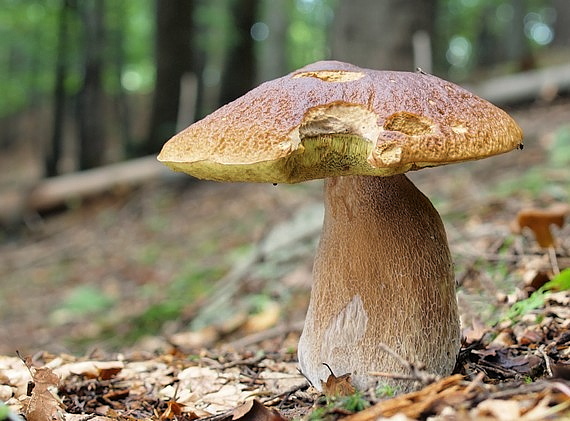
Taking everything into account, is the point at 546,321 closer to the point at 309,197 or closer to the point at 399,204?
the point at 399,204

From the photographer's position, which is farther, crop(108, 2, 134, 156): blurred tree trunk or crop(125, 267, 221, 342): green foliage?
crop(108, 2, 134, 156): blurred tree trunk

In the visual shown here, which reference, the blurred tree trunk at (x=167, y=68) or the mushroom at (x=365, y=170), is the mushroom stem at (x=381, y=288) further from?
the blurred tree trunk at (x=167, y=68)

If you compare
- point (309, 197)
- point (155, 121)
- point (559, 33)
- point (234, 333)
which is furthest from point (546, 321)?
point (559, 33)

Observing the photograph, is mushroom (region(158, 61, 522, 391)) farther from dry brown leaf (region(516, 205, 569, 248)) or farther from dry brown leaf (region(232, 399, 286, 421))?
dry brown leaf (region(516, 205, 569, 248))

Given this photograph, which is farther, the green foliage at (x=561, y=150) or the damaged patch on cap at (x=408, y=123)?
the green foliage at (x=561, y=150)

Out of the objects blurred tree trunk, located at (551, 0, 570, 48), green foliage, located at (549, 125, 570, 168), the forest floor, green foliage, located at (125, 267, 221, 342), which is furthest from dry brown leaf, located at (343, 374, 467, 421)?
blurred tree trunk, located at (551, 0, 570, 48)

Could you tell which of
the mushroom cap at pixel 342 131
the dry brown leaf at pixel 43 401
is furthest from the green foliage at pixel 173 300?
the mushroom cap at pixel 342 131
